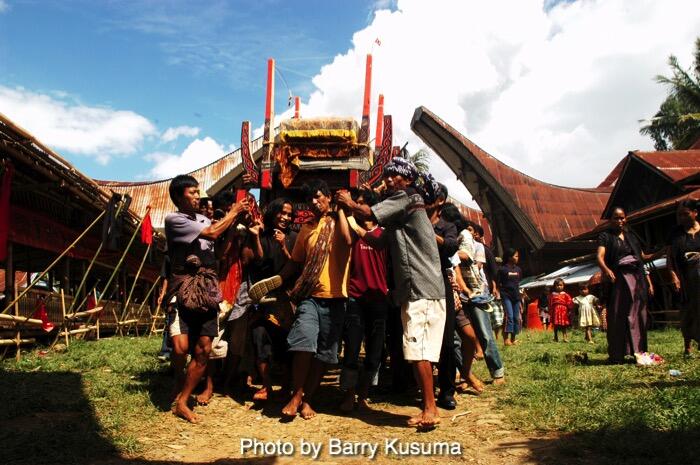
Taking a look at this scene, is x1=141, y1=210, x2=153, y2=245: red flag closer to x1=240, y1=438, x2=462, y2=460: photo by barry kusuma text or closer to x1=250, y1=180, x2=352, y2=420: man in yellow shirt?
x1=250, y1=180, x2=352, y2=420: man in yellow shirt

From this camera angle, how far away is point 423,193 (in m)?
4.39

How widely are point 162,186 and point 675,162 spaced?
61.1ft

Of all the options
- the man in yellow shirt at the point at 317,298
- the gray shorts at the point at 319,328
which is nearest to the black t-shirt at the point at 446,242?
the man in yellow shirt at the point at 317,298

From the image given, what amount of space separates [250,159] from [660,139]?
3516 cm

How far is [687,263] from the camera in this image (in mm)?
5852

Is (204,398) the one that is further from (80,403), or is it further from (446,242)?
(446,242)

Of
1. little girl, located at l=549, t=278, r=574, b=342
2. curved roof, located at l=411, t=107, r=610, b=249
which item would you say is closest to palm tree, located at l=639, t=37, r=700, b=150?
curved roof, located at l=411, t=107, r=610, b=249

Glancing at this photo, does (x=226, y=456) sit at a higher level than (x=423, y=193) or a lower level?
lower

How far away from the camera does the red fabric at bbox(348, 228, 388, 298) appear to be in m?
4.55

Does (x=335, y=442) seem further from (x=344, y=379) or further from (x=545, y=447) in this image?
(x=545, y=447)

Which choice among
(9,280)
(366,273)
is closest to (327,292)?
(366,273)

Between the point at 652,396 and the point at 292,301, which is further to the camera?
the point at 292,301

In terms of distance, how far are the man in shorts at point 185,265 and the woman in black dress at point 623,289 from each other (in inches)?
162

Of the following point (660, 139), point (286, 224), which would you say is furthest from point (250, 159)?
point (660, 139)
